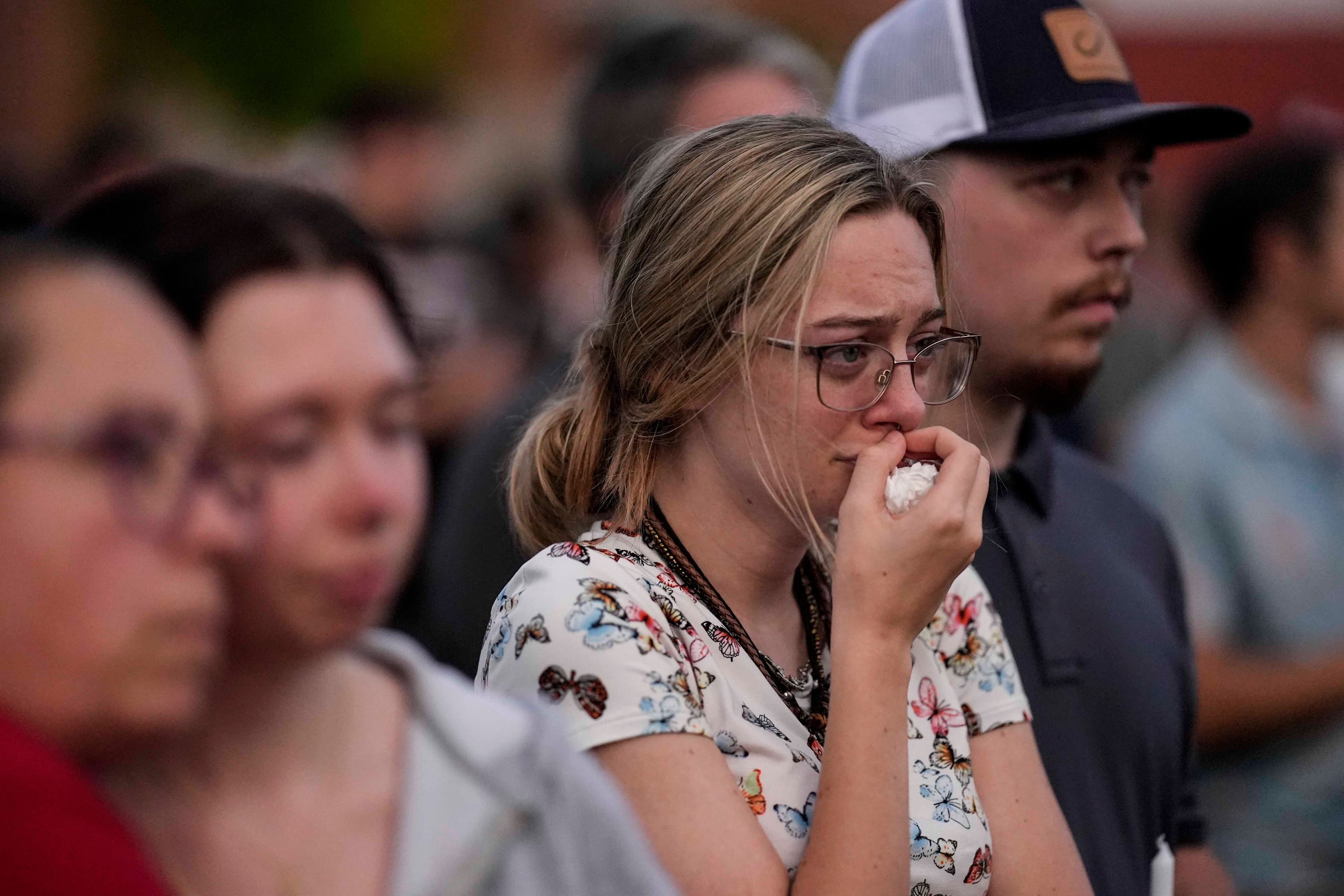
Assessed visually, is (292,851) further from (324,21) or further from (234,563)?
(324,21)

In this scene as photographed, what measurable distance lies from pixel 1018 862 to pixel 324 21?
1278 centimetres

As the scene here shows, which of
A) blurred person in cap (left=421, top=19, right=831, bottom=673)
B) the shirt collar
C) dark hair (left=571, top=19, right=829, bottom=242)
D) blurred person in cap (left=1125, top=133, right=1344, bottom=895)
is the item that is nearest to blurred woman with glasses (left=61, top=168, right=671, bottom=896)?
blurred person in cap (left=421, top=19, right=831, bottom=673)

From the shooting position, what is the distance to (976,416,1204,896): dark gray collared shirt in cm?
214

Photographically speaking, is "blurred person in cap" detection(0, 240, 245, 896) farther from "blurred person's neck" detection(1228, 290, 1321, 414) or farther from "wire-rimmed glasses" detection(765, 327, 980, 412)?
"blurred person's neck" detection(1228, 290, 1321, 414)

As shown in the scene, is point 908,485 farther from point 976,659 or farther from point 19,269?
point 19,269

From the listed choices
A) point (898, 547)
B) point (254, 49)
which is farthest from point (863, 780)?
point (254, 49)

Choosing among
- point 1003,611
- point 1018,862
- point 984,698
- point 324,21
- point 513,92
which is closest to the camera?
point 1018,862

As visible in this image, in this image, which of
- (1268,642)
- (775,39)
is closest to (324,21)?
(775,39)

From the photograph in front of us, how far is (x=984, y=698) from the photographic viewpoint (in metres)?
1.91

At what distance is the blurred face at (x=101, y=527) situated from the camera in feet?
3.22

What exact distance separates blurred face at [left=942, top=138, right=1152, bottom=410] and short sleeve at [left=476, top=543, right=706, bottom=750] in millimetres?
1032

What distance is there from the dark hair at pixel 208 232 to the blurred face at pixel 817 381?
64 cm

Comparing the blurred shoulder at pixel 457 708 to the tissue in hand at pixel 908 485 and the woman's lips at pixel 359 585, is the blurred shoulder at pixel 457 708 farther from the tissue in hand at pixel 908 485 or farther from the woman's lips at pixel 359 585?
the tissue in hand at pixel 908 485

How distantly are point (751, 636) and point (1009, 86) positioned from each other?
1.22m
